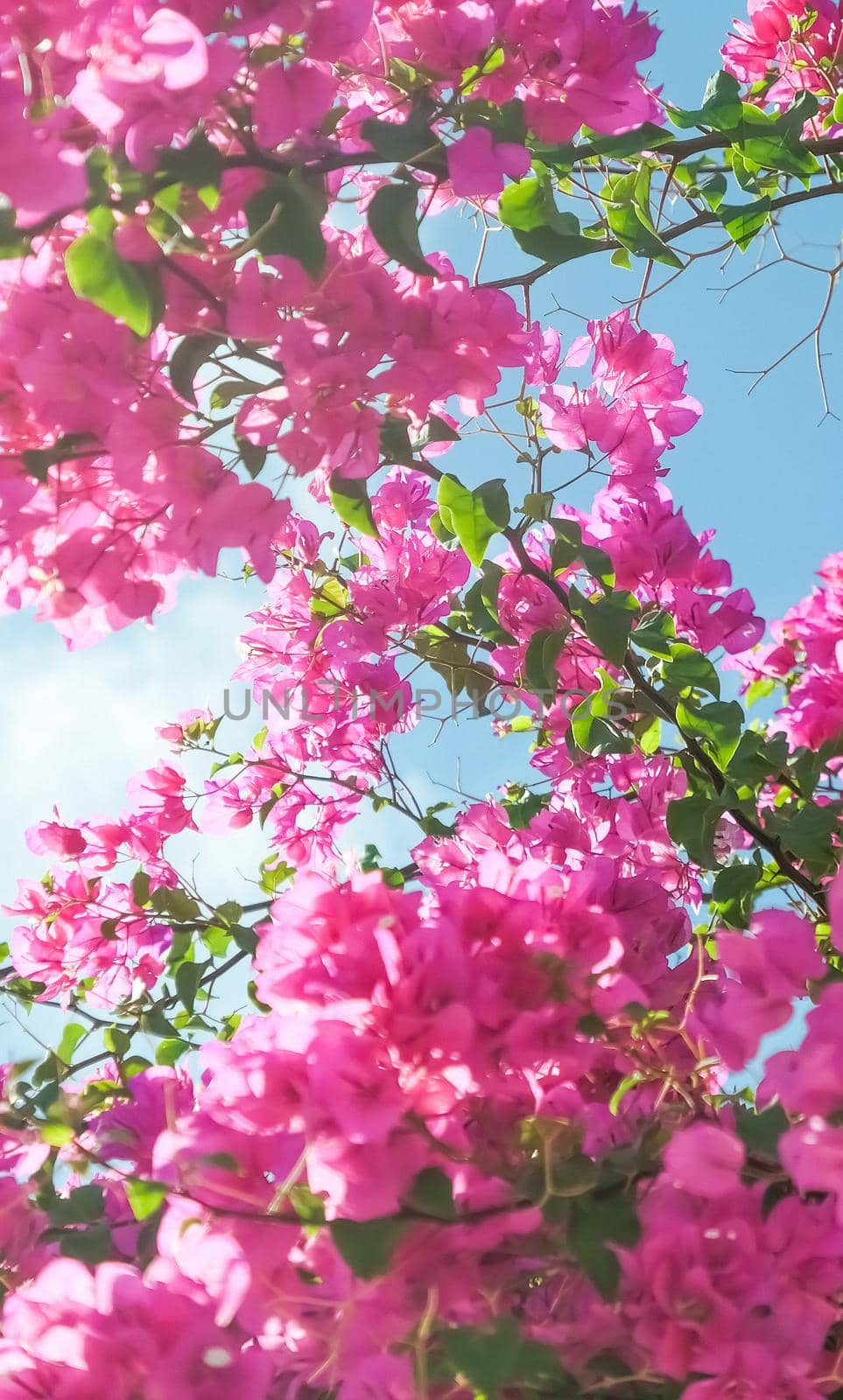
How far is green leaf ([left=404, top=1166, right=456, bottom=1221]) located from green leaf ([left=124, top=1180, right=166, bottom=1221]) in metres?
0.18

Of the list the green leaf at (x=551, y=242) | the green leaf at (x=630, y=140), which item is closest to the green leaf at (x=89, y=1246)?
the green leaf at (x=551, y=242)

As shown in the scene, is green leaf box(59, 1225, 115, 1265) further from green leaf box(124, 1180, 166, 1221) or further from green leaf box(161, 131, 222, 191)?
green leaf box(161, 131, 222, 191)

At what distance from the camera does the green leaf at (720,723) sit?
1.35m

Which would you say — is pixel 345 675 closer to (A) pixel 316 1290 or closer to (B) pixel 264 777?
(B) pixel 264 777

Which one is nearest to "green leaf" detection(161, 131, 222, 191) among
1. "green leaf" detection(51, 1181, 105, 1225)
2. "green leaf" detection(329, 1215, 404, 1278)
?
"green leaf" detection(329, 1215, 404, 1278)

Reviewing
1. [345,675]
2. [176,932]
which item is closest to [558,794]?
[345,675]

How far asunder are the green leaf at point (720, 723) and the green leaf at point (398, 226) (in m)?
0.66

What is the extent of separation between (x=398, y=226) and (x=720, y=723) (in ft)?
2.33

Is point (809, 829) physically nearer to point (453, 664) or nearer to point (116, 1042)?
point (453, 664)

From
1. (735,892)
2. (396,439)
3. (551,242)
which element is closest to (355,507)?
(396,439)

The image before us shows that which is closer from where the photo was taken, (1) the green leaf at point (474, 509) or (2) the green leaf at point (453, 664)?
(1) the green leaf at point (474, 509)

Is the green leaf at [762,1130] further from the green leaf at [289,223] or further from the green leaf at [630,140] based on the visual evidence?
the green leaf at [630,140]

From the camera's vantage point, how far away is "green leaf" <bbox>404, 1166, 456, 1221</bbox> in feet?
2.37

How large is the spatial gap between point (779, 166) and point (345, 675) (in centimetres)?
95
